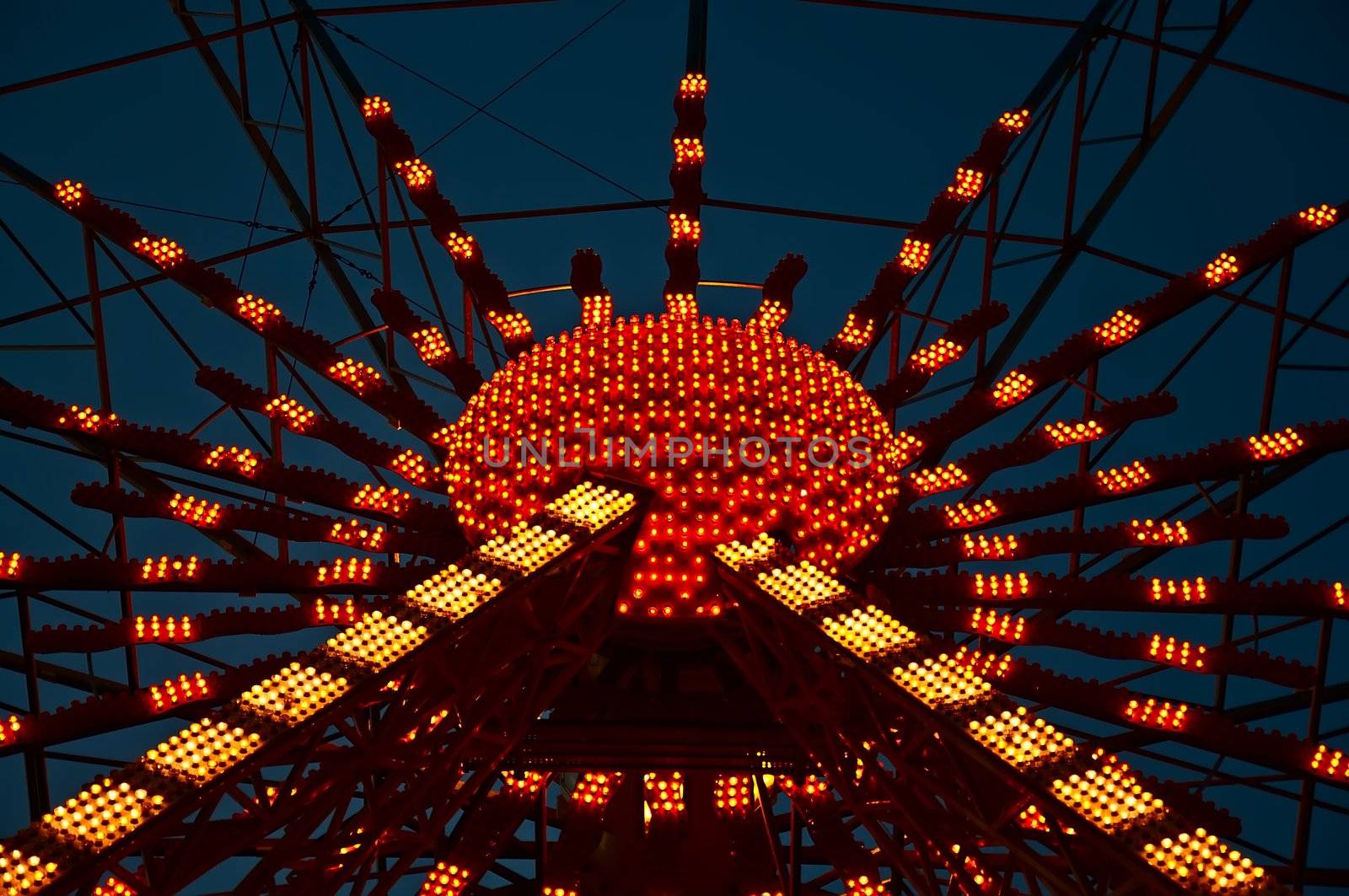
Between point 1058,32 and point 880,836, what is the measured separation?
53544 millimetres

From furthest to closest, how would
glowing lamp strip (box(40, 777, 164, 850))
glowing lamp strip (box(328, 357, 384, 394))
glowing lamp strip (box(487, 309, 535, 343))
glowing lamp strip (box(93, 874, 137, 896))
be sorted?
glowing lamp strip (box(487, 309, 535, 343)) < glowing lamp strip (box(328, 357, 384, 394)) < glowing lamp strip (box(93, 874, 137, 896)) < glowing lamp strip (box(40, 777, 164, 850))

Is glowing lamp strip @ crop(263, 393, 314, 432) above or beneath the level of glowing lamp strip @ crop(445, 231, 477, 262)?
beneath

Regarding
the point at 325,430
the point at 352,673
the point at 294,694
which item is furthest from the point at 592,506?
the point at 325,430

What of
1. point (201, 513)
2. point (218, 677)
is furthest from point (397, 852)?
point (201, 513)

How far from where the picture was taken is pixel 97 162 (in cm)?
5641

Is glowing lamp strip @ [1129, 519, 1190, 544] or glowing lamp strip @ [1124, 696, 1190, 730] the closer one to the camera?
glowing lamp strip @ [1124, 696, 1190, 730]

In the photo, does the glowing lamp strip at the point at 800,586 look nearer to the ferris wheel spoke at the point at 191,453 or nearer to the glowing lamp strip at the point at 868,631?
the glowing lamp strip at the point at 868,631

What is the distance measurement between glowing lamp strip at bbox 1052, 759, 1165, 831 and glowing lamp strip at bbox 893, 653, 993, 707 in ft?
3.84

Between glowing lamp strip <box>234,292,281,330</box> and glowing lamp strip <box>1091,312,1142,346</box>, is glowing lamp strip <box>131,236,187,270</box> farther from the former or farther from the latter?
glowing lamp strip <box>1091,312,1142,346</box>

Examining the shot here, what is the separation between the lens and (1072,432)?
17.0 m

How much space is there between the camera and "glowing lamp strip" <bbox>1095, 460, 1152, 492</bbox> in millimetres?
16234

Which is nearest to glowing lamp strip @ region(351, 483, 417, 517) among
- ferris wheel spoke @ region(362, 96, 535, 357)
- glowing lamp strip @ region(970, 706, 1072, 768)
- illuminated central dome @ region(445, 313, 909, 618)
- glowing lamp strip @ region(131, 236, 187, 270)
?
illuminated central dome @ region(445, 313, 909, 618)

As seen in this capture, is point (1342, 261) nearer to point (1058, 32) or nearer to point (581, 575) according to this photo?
point (1058, 32)

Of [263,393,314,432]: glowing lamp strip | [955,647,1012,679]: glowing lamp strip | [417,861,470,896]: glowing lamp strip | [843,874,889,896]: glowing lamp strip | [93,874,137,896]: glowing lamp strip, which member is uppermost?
[263,393,314,432]: glowing lamp strip
